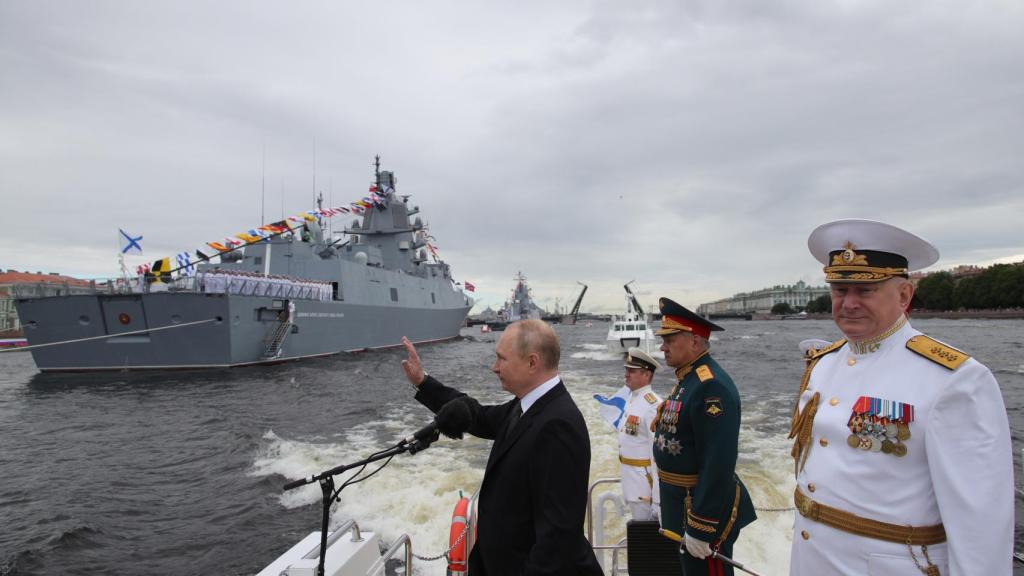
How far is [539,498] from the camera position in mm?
1773

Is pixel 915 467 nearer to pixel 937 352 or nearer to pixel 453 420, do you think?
pixel 937 352

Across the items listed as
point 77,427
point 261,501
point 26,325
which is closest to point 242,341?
point 26,325

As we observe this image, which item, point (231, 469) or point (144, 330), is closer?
point (231, 469)

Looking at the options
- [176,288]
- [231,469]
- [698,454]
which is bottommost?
[231,469]

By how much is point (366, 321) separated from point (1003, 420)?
2879 centimetres

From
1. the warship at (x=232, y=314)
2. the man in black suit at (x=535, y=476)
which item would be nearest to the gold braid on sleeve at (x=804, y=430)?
the man in black suit at (x=535, y=476)

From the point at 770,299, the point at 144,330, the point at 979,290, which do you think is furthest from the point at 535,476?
the point at 770,299

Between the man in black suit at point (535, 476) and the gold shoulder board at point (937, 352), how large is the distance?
1.06 m

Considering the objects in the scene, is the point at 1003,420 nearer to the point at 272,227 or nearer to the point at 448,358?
the point at 272,227

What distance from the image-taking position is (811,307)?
108 meters

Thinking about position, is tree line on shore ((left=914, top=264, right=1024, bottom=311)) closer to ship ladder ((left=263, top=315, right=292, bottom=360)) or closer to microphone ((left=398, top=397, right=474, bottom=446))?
ship ladder ((left=263, top=315, right=292, bottom=360))

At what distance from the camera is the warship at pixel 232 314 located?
20.1 m

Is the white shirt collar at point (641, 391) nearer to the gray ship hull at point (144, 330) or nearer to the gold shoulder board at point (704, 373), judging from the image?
the gold shoulder board at point (704, 373)

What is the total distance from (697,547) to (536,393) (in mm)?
1149
